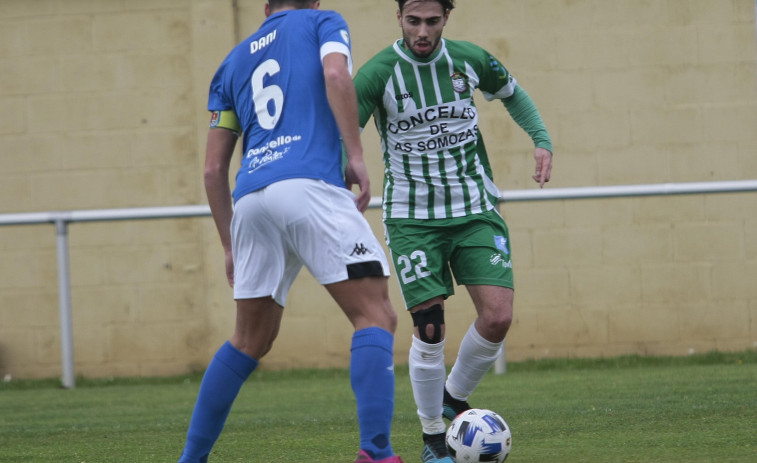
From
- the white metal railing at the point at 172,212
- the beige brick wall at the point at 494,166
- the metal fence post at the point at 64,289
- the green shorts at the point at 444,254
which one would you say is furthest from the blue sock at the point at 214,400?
the beige brick wall at the point at 494,166

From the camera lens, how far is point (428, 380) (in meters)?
4.31

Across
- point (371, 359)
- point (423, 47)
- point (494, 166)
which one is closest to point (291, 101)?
point (371, 359)

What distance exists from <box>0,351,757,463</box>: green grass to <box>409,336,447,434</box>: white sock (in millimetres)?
188

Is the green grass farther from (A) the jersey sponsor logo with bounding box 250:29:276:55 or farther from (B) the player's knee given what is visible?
(A) the jersey sponsor logo with bounding box 250:29:276:55

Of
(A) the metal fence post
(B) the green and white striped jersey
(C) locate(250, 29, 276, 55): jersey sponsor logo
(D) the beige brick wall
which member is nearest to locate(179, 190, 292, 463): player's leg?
(C) locate(250, 29, 276, 55): jersey sponsor logo

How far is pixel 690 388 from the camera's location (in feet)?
20.8

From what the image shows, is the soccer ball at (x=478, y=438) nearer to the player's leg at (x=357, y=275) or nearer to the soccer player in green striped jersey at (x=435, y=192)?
the soccer player in green striped jersey at (x=435, y=192)

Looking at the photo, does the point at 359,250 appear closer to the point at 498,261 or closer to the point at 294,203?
the point at 294,203

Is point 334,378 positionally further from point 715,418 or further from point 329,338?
point 715,418

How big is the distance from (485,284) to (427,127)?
664mm

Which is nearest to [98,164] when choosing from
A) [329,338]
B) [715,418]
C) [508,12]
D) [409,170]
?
[329,338]

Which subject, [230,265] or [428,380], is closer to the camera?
[230,265]

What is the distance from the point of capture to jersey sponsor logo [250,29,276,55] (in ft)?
11.3

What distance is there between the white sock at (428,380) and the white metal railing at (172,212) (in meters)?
3.38
